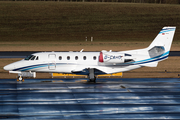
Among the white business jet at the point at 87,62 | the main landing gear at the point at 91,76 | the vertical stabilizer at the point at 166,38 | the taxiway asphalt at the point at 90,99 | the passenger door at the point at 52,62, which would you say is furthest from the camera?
the vertical stabilizer at the point at 166,38

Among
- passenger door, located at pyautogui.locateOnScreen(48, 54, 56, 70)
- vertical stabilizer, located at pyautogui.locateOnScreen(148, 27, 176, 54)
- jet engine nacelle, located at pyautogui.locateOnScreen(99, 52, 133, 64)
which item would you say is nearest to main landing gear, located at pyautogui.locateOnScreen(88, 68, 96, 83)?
jet engine nacelle, located at pyautogui.locateOnScreen(99, 52, 133, 64)

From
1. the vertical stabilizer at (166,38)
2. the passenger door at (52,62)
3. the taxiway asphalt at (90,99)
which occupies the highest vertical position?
the vertical stabilizer at (166,38)

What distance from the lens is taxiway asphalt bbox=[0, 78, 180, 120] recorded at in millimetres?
20281

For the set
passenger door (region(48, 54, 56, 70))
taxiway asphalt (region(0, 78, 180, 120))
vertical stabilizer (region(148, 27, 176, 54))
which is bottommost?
taxiway asphalt (region(0, 78, 180, 120))

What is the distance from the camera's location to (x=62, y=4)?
380ft

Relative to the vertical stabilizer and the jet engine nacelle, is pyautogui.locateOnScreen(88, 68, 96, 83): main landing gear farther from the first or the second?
the vertical stabilizer

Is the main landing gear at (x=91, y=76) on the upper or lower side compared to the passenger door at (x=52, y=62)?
lower

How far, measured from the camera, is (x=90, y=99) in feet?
80.0

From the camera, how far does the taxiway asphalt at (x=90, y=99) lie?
66.5 ft

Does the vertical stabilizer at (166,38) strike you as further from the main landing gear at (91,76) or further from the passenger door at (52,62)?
the passenger door at (52,62)

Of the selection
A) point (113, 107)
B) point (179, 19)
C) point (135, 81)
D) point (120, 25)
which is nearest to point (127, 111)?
point (113, 107)

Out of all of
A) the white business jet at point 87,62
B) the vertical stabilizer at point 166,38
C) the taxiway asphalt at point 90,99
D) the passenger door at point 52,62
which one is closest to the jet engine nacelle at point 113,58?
the white business jet at point 87,62

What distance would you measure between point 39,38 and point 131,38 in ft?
89.0

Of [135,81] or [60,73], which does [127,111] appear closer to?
[135,81]
